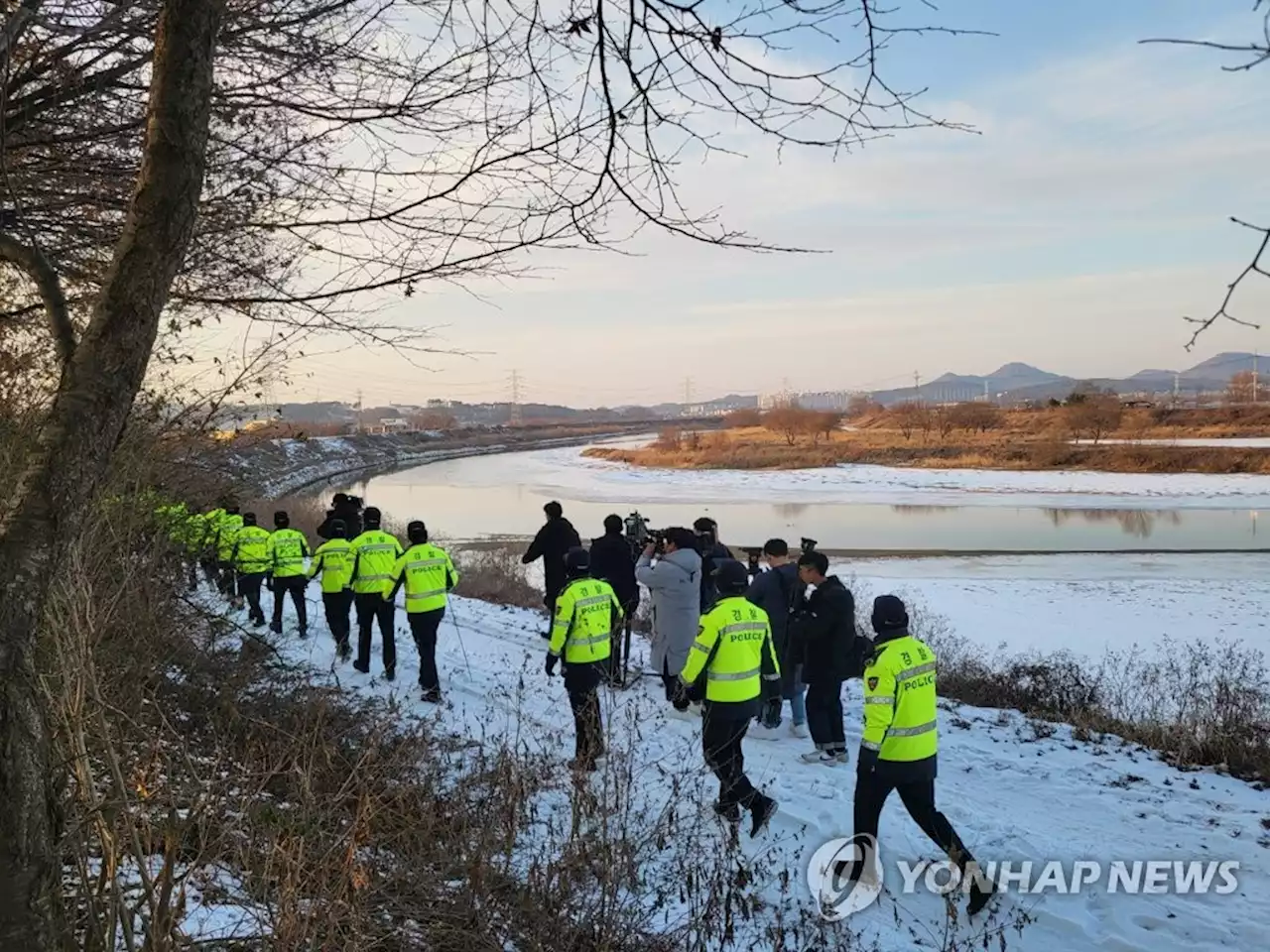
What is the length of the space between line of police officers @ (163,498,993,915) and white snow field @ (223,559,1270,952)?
0.26 meters

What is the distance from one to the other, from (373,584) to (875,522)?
25.1 metres

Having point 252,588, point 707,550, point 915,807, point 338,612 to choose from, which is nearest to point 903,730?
point 915,807

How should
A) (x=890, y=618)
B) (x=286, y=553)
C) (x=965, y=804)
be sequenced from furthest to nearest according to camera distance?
(x=286, y=553)
(x=965, y=804)
(x=890, y=618)

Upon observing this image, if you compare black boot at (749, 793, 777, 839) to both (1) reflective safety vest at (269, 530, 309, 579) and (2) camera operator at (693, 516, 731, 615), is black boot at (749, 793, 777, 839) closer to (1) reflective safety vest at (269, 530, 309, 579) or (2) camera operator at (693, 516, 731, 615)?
(2) camera operator at (693, 516, 731, 615)

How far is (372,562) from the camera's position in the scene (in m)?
9.09

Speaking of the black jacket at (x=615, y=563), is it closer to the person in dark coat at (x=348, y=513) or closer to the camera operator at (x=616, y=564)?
the camera operator at (x=616, y=564)

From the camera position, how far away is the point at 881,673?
4727mm

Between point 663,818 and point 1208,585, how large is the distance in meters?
18.4

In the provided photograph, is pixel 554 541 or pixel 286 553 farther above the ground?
pixel 554 541

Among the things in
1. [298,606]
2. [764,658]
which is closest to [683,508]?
[298,606]

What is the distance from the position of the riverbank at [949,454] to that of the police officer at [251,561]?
4367 cm

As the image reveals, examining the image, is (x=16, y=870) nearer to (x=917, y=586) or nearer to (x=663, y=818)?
(x=663, y=818)

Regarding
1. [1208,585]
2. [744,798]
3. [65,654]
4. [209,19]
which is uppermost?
[209,19]

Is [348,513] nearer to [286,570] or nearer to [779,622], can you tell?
[286,570]
